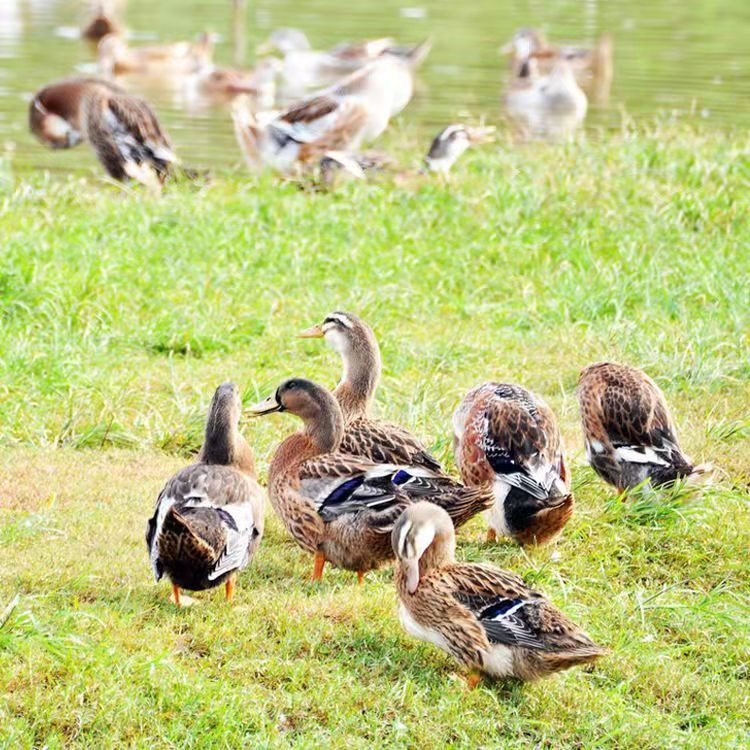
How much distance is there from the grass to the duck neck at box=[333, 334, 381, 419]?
1.73 feet

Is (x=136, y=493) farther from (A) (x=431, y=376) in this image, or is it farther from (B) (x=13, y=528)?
Answer: (A) (x=431, y=376)

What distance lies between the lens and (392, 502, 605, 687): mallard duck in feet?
14.8

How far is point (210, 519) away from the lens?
5.08 meters

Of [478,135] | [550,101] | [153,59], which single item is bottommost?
[550,101]

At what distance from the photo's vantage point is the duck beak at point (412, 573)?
15.8 feet

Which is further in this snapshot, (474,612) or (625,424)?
(625,424)

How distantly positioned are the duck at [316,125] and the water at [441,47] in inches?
56.1

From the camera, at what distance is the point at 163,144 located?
1269cm

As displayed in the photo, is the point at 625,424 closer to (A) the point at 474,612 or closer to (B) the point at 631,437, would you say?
(B) the point at 631,437

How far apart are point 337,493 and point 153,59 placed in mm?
17008

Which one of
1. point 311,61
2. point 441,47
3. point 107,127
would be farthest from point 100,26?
point 107,127

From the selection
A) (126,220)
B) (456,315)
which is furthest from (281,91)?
(456,315)

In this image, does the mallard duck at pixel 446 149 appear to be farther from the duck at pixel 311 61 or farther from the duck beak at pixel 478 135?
the duck at pixel 311 61

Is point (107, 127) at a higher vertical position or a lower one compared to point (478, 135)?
higher
